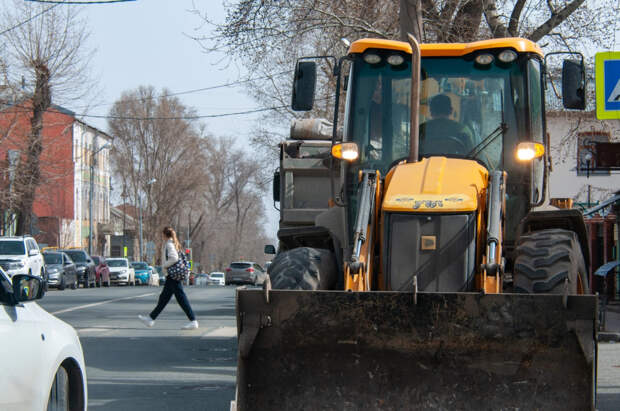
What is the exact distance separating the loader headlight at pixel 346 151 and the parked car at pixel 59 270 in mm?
31033

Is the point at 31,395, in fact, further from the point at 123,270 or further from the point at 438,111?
the point at 123,270

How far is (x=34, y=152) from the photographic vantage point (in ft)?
151

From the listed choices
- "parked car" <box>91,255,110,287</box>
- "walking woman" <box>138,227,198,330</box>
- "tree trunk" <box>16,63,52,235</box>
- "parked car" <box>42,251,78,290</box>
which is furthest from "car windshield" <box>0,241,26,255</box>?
"parked car" <box>91,255,110,287</box>

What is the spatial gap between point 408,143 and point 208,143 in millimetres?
73234

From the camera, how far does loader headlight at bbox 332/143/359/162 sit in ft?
27.6

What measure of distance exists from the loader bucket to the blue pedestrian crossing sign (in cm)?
708

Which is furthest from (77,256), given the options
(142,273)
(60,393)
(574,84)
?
(60,393)

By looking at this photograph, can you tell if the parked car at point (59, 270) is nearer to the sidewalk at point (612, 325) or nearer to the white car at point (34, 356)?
the sidewalk at point (612, 325)

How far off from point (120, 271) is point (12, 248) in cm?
2359

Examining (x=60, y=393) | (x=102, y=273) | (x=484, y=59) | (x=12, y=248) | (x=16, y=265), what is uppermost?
(x=484, y=59)

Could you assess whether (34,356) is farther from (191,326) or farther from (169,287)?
(191,326)

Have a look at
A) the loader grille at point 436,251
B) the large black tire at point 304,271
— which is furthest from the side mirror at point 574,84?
the large black tire at point 304,271

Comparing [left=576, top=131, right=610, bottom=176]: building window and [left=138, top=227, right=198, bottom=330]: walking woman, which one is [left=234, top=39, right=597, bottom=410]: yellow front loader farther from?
[left=576, top=131, right=610, bottom=176]: building window

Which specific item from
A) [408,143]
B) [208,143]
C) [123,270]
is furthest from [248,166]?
[408,143]
